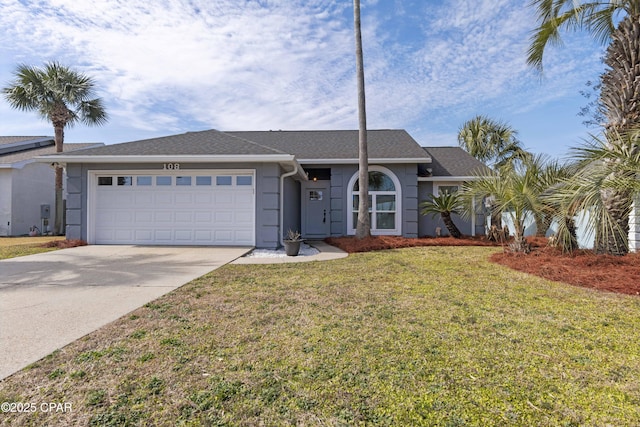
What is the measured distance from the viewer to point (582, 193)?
507cm

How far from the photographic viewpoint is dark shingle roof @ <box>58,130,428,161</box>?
994 centimetres

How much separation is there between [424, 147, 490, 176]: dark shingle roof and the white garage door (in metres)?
8.29

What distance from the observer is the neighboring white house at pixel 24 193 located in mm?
14766

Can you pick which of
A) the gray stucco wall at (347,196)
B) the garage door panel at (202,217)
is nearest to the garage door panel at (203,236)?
the garage door panel at (202,217)

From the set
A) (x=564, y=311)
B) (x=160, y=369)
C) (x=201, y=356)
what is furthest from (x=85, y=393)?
(x=564, y=311)

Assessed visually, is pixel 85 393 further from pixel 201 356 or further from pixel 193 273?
pixel 193 273

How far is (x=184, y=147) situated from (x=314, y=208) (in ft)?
19.9

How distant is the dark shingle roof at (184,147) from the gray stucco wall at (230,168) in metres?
0.40

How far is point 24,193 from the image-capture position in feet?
50.5

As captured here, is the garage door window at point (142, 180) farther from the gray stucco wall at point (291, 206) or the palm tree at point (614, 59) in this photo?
the palm tree at point (614, 59)

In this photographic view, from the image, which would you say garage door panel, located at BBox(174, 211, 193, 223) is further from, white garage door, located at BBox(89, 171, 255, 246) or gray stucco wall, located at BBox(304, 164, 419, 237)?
gray stucco wall, located at BBox(304, 164, 419, 237)

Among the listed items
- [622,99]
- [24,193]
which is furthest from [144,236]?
[622,99]

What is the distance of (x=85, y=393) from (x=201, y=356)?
0.80 m

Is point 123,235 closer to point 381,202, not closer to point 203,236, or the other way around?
point 203,236
